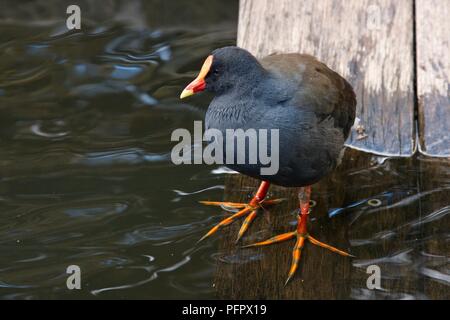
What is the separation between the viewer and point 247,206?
13.4 ft

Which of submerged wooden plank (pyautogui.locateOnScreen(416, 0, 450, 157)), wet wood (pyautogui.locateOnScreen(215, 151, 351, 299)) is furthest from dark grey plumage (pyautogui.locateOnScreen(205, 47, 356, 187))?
submerged wooden plank (pyautogui.locateOnScreen(416, 0, 450, 157))

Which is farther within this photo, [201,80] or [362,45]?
[362,45]

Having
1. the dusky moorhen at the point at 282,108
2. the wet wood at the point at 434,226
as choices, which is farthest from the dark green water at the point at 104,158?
the wet wood at the point at 434,226

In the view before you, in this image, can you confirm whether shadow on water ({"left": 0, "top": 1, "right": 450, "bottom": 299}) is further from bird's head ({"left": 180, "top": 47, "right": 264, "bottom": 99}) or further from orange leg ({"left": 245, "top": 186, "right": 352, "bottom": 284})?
bird's head ({"left": 180, "top": 47, "right": 264, "bottom": 99})

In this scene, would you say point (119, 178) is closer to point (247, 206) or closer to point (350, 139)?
point (247, 206)

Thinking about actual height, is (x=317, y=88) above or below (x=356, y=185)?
above

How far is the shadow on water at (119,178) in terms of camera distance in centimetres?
371

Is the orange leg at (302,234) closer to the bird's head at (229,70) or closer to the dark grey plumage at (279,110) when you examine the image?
the dark grey plumage at (279,110)

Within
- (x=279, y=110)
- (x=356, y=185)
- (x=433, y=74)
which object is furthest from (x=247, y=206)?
(x=433, y=74)

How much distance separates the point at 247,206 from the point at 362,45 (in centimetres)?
133

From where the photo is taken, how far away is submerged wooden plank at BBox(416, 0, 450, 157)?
4402mm

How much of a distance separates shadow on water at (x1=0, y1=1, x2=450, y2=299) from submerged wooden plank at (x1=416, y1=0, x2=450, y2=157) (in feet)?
0.55
